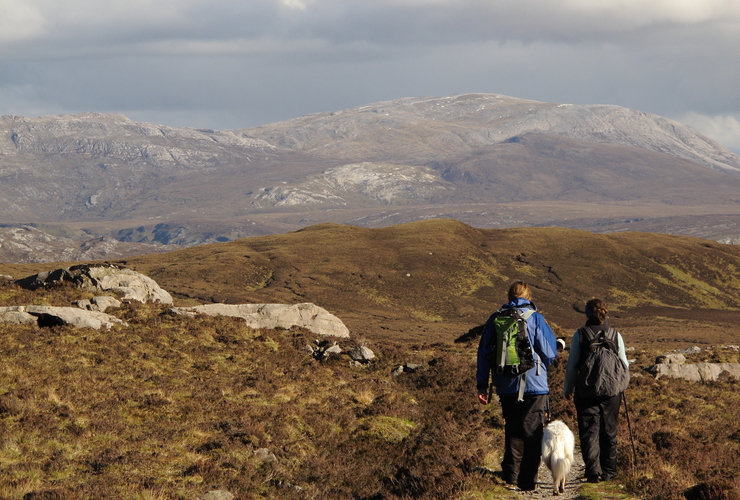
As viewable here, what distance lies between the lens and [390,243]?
563 ft

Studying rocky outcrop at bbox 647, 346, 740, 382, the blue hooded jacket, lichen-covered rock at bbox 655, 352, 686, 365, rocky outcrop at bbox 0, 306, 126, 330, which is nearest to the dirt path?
the blue hooded jacket

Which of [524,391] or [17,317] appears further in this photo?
[17,317]

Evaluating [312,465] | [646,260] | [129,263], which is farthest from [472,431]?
[646,260]

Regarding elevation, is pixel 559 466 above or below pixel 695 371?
above

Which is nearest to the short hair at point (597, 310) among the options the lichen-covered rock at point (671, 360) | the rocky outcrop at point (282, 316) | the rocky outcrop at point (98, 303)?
the lichen-covered rock at point (671, 360)

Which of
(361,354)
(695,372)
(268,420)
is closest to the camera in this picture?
(268,420)

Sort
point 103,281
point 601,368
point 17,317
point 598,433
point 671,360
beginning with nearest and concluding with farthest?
point 601,368 < point 598,433 < point 17,317 < point 671,360 < point 103,281

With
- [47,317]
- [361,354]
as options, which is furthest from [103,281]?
[361,354]

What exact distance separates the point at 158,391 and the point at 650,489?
14.2 m

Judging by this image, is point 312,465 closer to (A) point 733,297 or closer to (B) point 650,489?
(B) point 650,489

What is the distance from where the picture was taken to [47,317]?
26.8 meters

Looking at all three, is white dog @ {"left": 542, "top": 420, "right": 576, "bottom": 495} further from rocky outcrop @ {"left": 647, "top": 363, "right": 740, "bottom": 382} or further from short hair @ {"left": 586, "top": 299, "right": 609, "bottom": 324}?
rocky outcrop @ {"left": 647, "top": 363, "right": 740, "bottom": 382}

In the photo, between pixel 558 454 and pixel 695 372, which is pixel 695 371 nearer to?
pixel 695 372

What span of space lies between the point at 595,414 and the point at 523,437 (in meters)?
1.72
